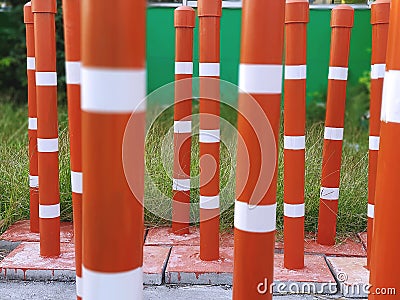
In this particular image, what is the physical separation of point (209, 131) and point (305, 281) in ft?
2.38

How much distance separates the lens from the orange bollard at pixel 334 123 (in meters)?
2.59

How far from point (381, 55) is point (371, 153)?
0.42 metres

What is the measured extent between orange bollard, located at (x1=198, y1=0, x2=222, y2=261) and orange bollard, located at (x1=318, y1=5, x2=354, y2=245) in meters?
0.56

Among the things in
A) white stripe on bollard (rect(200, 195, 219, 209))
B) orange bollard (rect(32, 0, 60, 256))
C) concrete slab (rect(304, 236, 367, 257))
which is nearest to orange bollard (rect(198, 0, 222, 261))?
white stripe on bollard (rect(200, 195, 219, 209))

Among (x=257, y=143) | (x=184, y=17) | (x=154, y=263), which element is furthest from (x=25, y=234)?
(x=257, y=143)

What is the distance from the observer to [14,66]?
7059mm

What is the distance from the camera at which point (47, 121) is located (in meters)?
2.41

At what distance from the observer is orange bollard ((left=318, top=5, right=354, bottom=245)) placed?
2.59 m

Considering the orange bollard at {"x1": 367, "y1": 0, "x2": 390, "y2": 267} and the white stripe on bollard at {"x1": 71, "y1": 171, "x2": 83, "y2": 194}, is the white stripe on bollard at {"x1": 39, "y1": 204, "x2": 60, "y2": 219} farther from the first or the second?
the orange bollard at {"x1": 367, "y1": 0, "x2": 390, "y2": 267}

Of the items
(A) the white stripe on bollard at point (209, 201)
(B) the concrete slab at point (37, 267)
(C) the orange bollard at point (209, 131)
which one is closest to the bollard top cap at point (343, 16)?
(C) the orange bollard at point (209, 131)

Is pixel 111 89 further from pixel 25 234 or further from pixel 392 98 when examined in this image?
pixel 25 234

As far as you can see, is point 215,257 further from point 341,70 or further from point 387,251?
point 387,251

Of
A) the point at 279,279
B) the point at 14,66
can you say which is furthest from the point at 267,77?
the point at 14,66

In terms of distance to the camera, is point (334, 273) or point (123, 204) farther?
point (334, 273)
